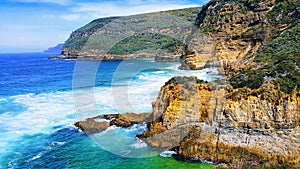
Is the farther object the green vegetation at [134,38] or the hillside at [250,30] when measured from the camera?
the green vegetation at [134,38]

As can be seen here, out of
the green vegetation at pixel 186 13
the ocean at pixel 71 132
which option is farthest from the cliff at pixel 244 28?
the green vegetation at pixel 186 13

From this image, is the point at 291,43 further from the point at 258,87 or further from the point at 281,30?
the point at 258,87

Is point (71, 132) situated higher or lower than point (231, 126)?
lower

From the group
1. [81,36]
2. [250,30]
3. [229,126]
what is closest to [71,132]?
[229,126]

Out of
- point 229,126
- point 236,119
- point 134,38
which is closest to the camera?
point 236,119

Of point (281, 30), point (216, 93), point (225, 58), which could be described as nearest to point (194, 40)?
point (225, 58)

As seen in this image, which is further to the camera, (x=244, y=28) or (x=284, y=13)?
(x=244, y=28)

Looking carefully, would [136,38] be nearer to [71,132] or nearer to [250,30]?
[250,30]

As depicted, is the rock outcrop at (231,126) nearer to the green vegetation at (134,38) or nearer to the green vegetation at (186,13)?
the green vegetation at (134,38)
